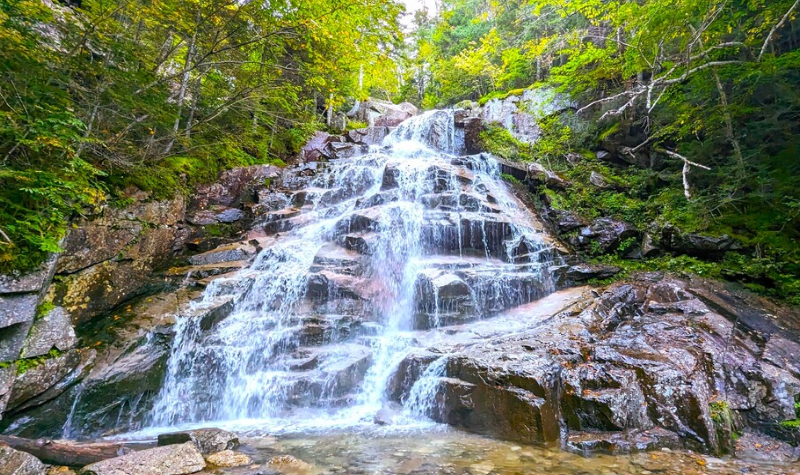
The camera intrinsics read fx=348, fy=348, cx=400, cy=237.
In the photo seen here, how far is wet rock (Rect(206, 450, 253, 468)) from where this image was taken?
391cm

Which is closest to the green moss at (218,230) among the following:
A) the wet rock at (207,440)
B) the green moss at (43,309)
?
the green moss at (43,309)

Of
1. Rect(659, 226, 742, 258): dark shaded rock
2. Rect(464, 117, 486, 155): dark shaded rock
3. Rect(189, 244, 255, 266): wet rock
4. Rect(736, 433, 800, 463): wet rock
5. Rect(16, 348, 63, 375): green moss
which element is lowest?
Rect(736, 433, 800, 463): wet rock

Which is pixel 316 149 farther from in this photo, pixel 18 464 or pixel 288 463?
pixel 18 464

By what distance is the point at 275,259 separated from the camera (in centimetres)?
898

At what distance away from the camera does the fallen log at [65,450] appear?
12.8 ft

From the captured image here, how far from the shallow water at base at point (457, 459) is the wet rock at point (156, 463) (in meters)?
0.68

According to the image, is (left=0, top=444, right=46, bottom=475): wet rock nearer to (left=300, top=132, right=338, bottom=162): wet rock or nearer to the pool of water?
the pool of water

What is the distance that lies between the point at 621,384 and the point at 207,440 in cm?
560

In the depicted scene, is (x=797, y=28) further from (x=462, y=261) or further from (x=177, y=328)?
(x=177, y=328)

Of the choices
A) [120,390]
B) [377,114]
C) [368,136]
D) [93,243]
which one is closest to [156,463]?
[120,390]

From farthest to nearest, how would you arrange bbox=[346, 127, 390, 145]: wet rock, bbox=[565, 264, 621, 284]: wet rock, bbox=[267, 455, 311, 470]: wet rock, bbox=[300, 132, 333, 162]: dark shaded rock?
bbox=[346, 127, 390, 145]: wet rock → bbox=[300, 132, 333, 162]: dark shaded rock → bbox=[565, 264, 621, 284]: wet rock → bbox=[267, 455, 311, 470]: wet rock

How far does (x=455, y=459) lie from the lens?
4.09 meters

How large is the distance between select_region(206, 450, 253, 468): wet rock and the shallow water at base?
131 mm

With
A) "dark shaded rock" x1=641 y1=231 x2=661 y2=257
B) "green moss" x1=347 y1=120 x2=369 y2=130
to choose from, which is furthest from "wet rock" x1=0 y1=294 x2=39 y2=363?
"green moss" x1=347 y1=120 x2=369 y2=130
